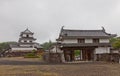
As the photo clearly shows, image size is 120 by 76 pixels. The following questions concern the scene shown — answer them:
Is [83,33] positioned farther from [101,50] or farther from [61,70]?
[61,70]

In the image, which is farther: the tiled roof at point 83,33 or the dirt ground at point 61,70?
the tiled roof at point 83,33

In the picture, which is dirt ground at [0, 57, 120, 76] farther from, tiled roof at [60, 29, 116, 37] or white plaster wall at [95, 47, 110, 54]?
tiled roof at [60, 29, 116, 37]

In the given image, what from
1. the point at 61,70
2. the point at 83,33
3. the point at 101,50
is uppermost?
the point at 83,33

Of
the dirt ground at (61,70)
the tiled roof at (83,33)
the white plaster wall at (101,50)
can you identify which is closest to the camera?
the dirt ground at (61,70)

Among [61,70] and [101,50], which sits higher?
[101,50]

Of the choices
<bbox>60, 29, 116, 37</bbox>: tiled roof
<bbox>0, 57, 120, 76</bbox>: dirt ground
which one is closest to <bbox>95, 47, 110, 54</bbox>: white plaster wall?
<bbox>60, 29, 116, 37</bbox>: tiled roof

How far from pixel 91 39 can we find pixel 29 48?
4867 cm

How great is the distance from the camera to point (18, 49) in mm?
98375

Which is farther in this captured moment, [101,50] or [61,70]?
[101,50]

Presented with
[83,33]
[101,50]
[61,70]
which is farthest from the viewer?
[83,33]

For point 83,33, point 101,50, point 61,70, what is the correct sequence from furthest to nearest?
point 83,33
point 101,50
point 61,70

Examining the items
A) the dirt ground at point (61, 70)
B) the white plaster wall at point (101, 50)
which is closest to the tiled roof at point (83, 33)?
the white plaster wall at point (101, 50)

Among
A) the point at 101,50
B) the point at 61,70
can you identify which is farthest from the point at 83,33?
the point at 61,70

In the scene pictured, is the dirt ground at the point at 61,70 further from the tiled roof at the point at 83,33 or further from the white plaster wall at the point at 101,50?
the tiled roof at the point at 83,33
